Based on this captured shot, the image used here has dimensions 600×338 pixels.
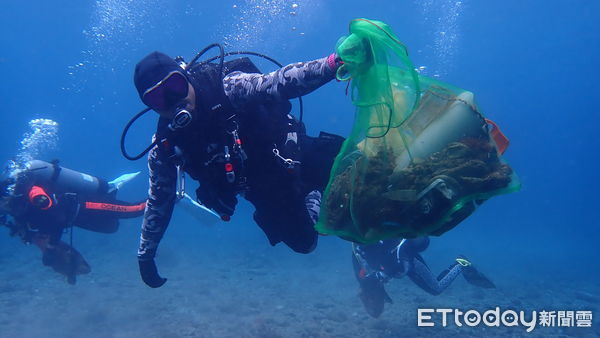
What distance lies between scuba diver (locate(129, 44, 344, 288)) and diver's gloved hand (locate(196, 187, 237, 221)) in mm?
11

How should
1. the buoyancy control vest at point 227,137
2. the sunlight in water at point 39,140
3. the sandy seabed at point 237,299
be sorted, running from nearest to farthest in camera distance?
the buoyancy control vest at point 227,137 < the sandy seabed at point 237,299 < the sunlight in water at point 39,140

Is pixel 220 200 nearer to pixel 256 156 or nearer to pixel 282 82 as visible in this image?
pixel 256 156

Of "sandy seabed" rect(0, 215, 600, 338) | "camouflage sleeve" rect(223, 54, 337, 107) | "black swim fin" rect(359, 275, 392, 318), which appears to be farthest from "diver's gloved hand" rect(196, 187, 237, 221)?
"black swim fin" rect(359, 275, 392, 318)

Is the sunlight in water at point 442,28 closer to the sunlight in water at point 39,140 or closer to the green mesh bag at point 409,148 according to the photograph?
the sunlight in water at point 39,140

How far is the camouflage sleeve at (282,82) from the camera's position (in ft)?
9.52

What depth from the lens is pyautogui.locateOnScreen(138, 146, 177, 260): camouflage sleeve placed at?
4.14 metres

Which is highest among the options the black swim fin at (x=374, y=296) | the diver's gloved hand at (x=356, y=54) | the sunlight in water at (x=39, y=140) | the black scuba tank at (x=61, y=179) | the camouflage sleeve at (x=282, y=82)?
the sunlight in water at (x=39, y=140)

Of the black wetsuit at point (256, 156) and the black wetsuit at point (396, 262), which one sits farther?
the black wetsuit at point (396, 262)

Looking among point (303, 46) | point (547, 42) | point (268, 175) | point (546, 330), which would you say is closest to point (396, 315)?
point (546, 330)

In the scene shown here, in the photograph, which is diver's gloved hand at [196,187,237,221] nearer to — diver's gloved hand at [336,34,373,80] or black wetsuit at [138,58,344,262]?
black wetsuit at [138,58,344,262]

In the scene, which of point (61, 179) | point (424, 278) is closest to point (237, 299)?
point (424, 278)

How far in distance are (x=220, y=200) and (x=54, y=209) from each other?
6200mm

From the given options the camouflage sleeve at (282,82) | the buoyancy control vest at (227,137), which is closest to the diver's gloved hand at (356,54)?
the camouflage sleeve at (282,82)

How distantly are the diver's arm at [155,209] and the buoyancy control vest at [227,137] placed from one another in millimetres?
580
